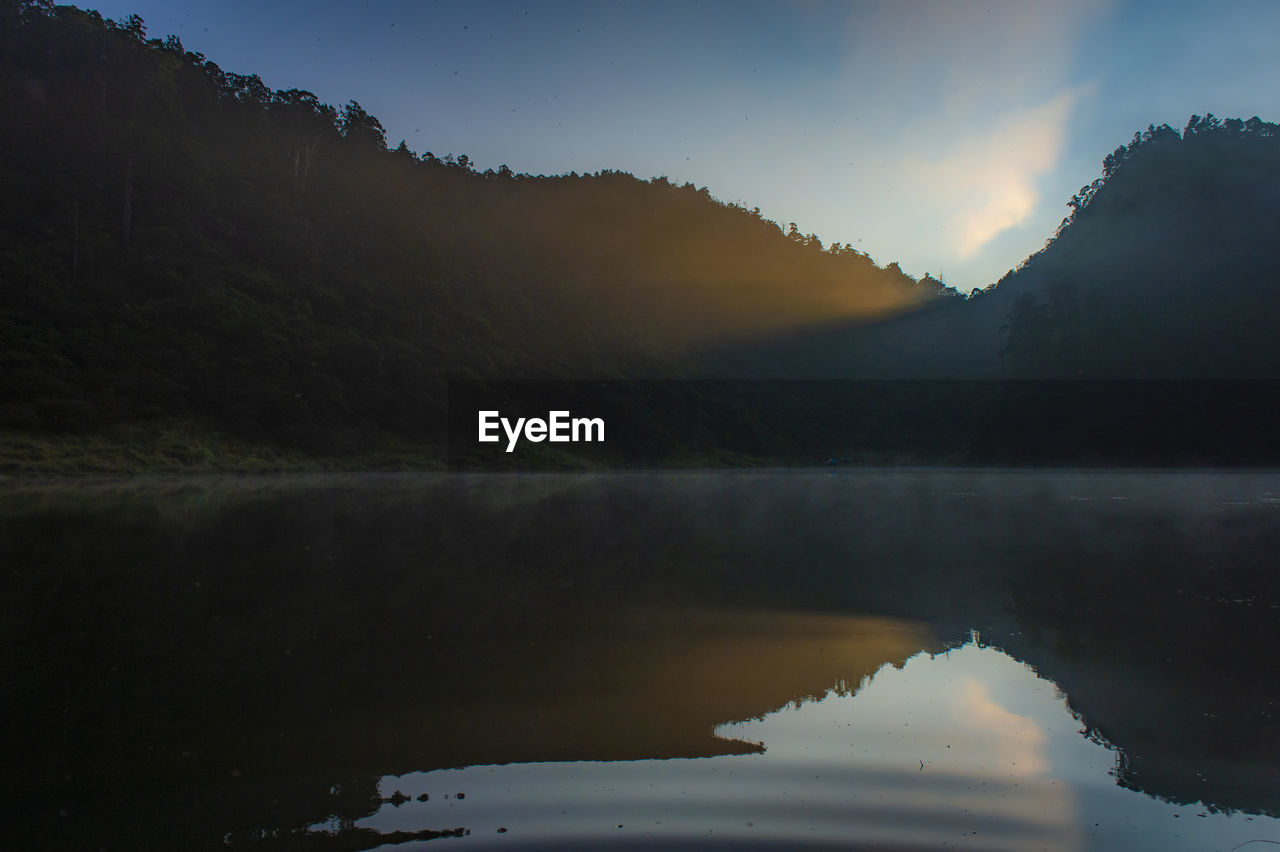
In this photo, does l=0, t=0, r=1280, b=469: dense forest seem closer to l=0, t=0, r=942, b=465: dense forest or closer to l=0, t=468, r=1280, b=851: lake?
l=0, t=0, r=942, b=465: dense forest

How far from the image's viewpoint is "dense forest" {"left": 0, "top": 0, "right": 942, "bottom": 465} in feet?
132

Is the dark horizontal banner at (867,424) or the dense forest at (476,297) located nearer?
the dense forest at (476,297)

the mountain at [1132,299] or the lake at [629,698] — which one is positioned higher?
the mountain at [1132,299]

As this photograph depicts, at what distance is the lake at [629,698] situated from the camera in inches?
130

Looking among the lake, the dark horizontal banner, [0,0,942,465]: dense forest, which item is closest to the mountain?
the dark horizontal banner

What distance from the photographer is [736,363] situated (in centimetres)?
9350

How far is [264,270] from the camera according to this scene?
56844 mm

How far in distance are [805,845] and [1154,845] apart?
126cm

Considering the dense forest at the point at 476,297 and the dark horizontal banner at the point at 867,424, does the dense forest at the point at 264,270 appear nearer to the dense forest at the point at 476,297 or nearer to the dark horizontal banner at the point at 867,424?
the dense forest at the point at 476,297

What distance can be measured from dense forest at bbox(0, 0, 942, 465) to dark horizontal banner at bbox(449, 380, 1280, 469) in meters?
4.16

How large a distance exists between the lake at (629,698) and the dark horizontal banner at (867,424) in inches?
1496
